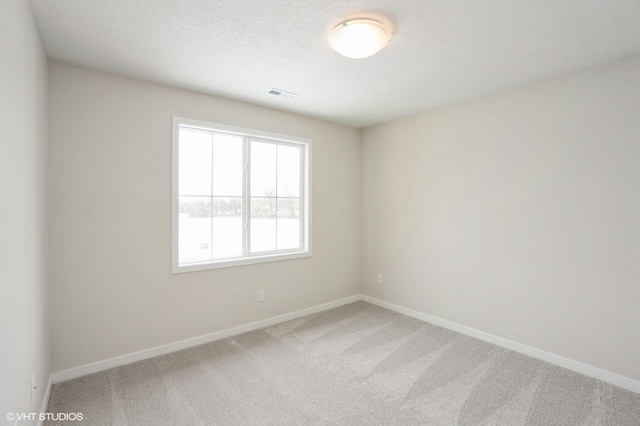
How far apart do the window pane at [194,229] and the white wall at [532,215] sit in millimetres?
2385

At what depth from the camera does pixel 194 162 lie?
3.23m

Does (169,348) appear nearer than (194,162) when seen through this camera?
Yes

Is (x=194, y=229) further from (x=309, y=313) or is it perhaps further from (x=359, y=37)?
(x=359, y=37)

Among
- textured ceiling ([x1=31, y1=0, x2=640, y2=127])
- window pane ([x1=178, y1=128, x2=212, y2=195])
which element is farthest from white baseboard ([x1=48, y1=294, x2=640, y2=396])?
textured ceiling ([x1=31, y1=0, x2=640, y2=127])

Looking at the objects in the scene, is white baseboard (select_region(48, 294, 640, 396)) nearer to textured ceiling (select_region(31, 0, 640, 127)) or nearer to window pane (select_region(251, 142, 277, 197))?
window pane (select_region(251, 142, 277, 197))

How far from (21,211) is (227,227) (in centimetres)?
190

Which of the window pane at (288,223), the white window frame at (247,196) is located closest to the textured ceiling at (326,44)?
the white window frame at (247,196)

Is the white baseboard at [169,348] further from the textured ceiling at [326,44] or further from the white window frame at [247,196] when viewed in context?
the textured ceiling at [326,44]

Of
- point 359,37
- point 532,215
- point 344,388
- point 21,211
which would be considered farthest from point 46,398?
point 532,215

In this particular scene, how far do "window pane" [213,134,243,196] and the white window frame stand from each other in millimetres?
71

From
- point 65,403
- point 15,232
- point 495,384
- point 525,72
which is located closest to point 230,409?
point 65,403

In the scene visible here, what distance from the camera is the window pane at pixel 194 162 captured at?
315 cm

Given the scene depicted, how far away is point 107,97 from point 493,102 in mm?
3641

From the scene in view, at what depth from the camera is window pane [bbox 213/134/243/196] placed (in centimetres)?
338
